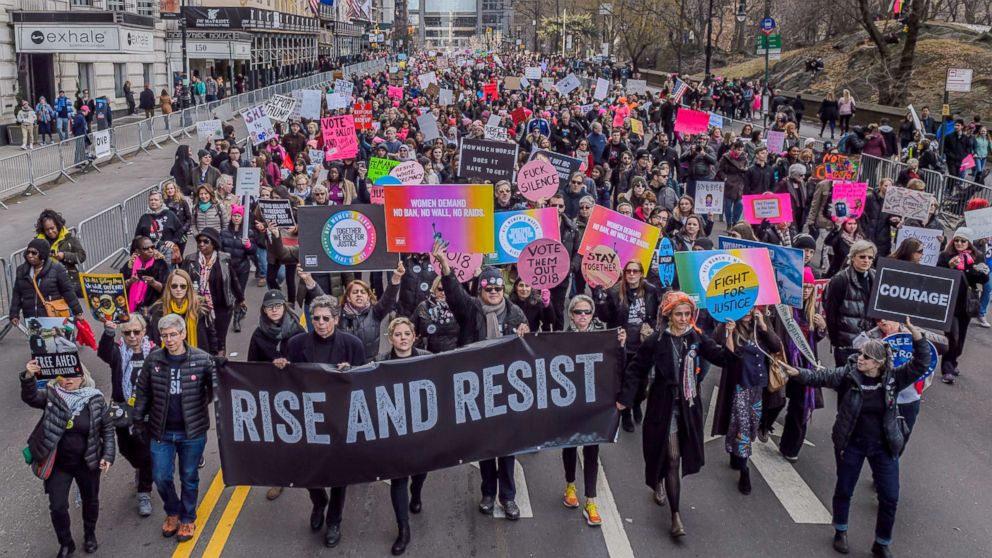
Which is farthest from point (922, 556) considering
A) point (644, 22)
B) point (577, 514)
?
point (644, 22)

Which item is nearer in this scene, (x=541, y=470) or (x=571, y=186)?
(x=541, y=470)

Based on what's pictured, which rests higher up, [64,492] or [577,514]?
[64,492]

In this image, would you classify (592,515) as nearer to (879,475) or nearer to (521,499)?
(521,499)

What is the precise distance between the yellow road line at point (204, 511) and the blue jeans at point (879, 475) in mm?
4341

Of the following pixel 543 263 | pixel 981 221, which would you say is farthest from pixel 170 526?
pixel 981 221

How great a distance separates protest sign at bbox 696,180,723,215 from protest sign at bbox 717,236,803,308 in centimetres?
671

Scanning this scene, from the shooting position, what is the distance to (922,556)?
244 inches

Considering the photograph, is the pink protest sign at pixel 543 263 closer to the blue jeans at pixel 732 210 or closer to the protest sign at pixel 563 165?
the protest sign at pixel 563 165

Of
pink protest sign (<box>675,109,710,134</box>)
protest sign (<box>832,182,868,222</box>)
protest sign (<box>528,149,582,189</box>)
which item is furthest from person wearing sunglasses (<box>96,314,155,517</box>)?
pink protest sign (<box>675,109,710,134</box>)

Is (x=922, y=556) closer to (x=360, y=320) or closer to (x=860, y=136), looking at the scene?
(x=360, y=320)

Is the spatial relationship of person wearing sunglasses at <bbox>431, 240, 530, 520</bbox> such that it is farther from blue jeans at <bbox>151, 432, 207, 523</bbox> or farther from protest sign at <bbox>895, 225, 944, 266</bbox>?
protest sign at <bbox>895, 225, 944, 266</bbox>

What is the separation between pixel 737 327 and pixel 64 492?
4758 millimetres

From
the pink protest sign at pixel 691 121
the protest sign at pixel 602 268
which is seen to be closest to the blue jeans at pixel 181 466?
the protest sign at pixel 602 268

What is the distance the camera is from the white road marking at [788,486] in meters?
6.78
